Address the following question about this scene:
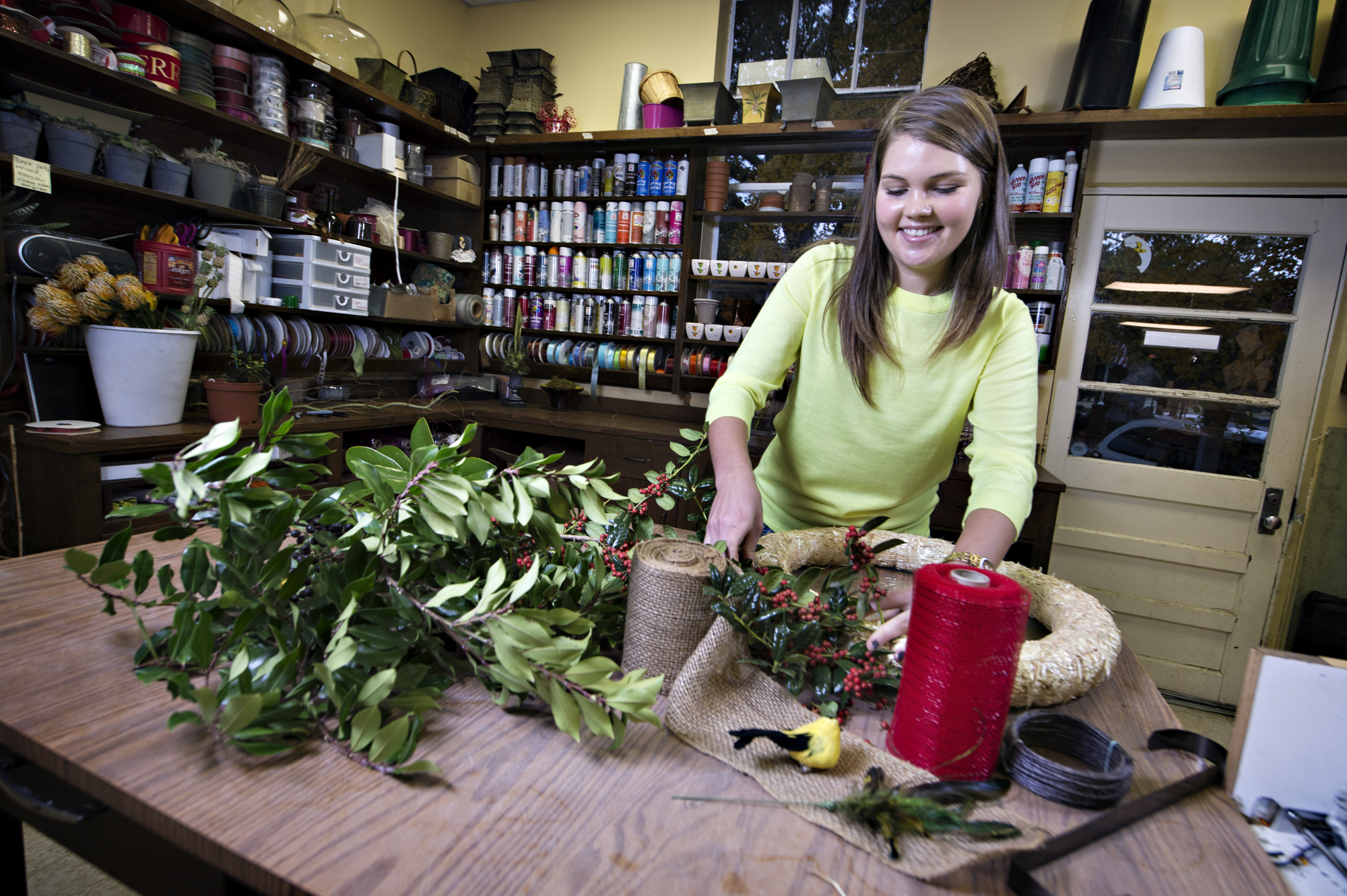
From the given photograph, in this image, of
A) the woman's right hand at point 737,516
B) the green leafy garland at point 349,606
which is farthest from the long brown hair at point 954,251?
the green leafy garland at point 349,606

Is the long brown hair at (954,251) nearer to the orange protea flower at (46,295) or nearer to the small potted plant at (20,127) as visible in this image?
the orange protea flower at (46,295)

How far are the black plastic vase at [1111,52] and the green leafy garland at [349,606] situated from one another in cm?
340

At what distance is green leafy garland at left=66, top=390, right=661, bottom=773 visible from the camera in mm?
635

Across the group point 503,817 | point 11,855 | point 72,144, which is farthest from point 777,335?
point 72,144

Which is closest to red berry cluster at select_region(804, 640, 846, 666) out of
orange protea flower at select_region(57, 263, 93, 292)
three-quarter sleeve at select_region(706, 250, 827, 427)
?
three-quarter sleeve at select_region(706, 250, 827, 427)

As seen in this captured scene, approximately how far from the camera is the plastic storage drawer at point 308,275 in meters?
3.16

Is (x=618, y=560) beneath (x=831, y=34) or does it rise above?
A: beneath

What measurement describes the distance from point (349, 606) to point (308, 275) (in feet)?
9.84

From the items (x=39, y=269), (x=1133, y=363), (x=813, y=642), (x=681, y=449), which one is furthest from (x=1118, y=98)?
(x=39, y=269)

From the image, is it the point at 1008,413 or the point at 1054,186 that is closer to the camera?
the point at 1008,413

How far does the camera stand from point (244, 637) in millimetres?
693

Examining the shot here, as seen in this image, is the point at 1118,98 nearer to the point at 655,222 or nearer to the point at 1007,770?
the point at 655,222

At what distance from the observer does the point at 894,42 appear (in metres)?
3.68

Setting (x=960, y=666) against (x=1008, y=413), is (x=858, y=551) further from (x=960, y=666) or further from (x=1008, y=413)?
(x=1008, y=413)
